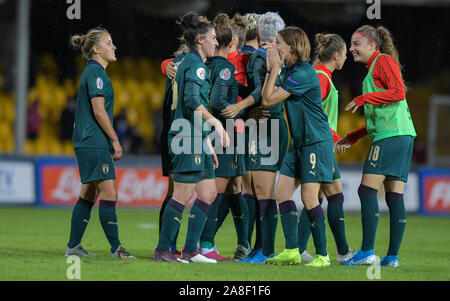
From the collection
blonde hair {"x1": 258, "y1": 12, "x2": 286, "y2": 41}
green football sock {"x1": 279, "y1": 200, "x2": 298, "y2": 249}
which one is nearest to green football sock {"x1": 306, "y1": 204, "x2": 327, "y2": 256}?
green football sock {"x1": 279, "y1": 200, "x2": 298, "y2": 249}

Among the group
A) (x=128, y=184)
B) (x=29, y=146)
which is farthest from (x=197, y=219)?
(x=29, y=146)

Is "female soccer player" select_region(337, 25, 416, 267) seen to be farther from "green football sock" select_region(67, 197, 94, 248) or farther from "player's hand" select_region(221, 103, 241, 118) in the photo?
"green football sock" select_region(67, 197, 94, 248)

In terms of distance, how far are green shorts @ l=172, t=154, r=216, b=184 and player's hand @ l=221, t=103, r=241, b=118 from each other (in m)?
0.46

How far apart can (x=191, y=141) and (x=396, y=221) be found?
1.95 m

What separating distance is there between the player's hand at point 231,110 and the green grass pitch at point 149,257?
1.29 m

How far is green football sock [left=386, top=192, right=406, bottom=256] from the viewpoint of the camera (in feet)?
21.9

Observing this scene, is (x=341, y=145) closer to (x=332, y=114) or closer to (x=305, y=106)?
(x=332, y=114)

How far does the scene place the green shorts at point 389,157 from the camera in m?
6.61

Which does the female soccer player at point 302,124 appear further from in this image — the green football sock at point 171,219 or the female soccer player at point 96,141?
the female soccer player at point 96,141

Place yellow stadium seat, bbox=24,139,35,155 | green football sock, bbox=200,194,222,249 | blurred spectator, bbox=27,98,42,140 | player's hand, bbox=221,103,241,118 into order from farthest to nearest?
yellow stadium seat, bbox=24,139,35,155 < blurred spectator, bbox=27,98,42,140 < green football sock, bbox=200,194,222,249 < player's hand, bbox=221,103,241,118

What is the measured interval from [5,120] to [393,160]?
1361cm

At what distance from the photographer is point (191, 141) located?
20.7 ft

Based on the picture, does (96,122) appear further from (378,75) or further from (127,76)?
(127,76)

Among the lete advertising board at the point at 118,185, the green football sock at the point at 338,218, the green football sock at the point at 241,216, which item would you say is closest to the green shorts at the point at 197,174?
the green football sock at the point at 241,216
